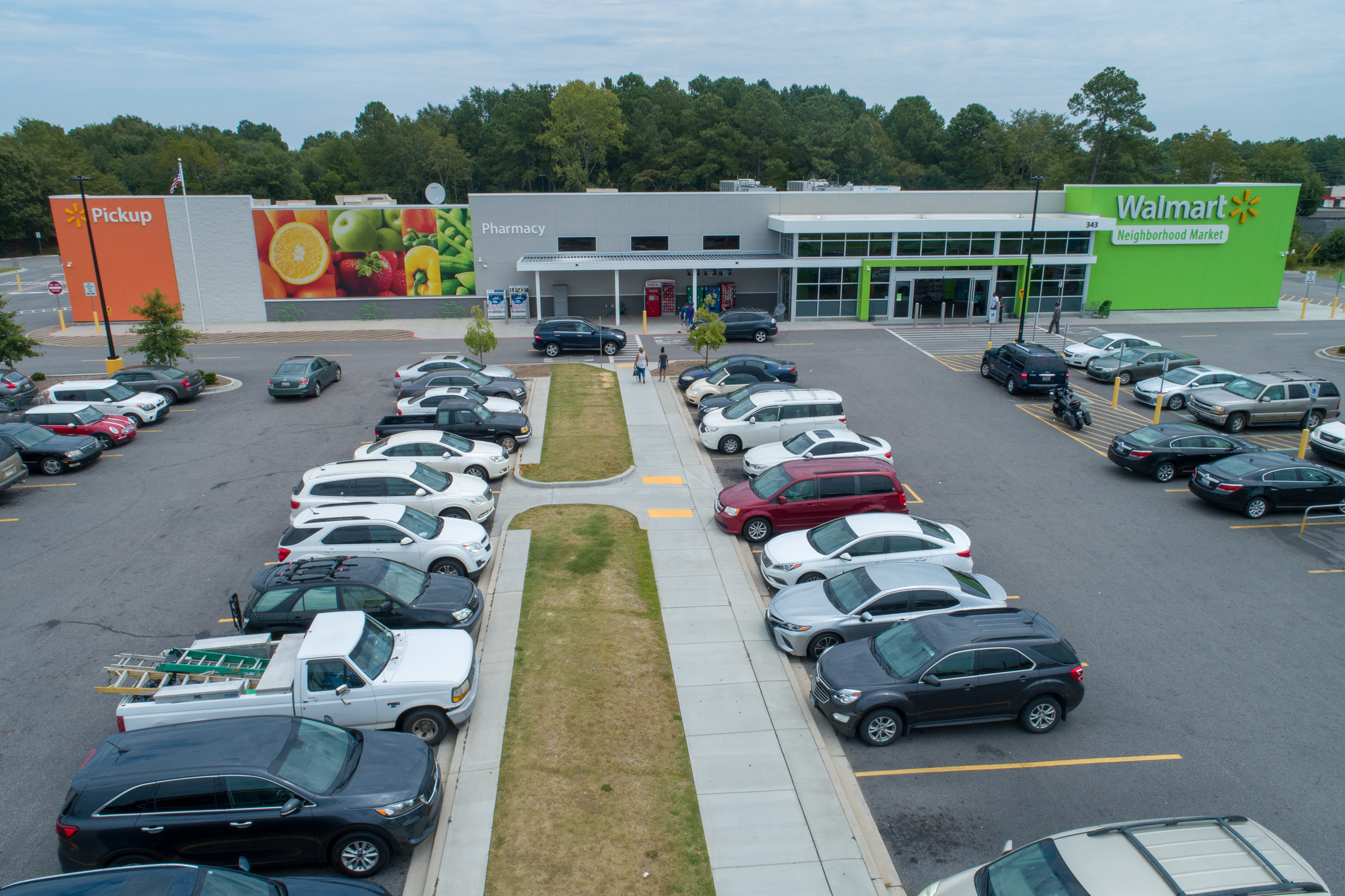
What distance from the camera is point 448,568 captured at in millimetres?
14750

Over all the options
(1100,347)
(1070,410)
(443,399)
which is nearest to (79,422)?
(443,399)

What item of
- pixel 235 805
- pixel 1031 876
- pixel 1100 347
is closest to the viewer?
pixel 1031 876

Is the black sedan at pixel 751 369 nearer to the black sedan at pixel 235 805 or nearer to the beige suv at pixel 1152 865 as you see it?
the black sedan at pixel 235 805

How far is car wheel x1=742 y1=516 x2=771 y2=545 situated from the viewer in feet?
54.8

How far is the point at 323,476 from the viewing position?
53.8 feet

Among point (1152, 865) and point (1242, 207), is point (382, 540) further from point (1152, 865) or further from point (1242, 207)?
point (1242, 207)

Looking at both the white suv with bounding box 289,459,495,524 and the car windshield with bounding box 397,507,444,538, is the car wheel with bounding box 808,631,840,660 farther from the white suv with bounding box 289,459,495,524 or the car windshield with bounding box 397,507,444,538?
the white suv with bounding box 289,459,495,524

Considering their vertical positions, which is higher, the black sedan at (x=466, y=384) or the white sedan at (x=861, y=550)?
the black sedan at (x=466, y=384)

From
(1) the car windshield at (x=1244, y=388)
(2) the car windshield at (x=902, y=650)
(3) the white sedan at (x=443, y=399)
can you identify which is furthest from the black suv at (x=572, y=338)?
(2) the car windshield at (x=902, y=650)

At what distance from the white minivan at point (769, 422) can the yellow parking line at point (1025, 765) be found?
481 inches

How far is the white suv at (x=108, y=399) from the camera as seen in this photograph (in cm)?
2489

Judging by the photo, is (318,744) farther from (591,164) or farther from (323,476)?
(591,164)

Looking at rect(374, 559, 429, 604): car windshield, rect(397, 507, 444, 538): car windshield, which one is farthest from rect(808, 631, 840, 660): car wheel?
rect(397, 507, 444, 538): car windshield

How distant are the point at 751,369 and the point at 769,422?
6.11m
